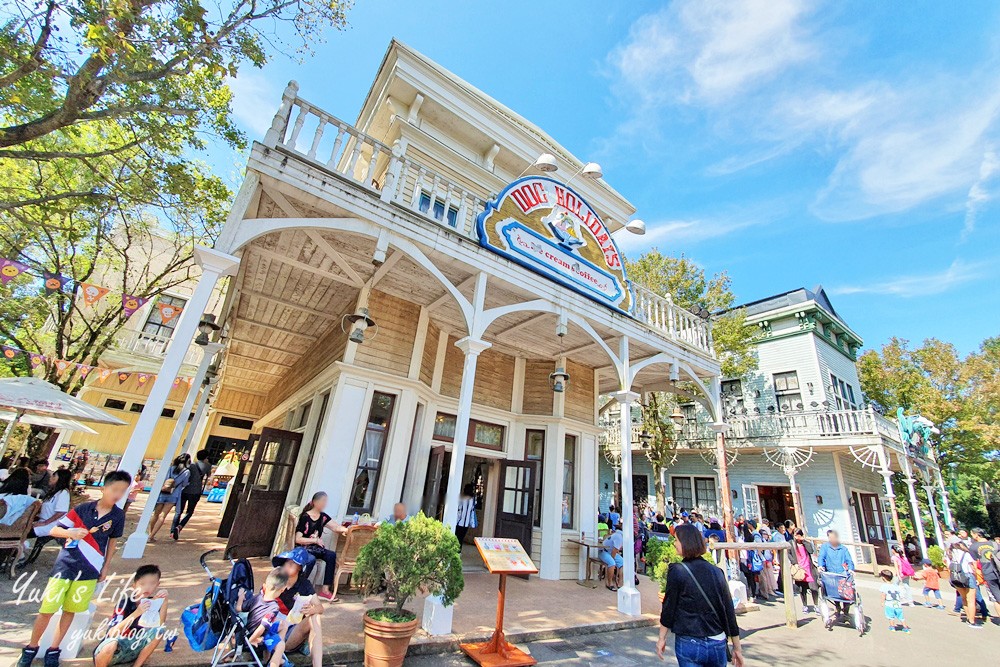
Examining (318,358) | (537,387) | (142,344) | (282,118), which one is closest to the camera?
(282,118)


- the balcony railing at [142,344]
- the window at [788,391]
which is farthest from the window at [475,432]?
the window at [788,391]

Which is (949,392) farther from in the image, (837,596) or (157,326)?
(157,326)

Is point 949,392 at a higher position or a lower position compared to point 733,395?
higher

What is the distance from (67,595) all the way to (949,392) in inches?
1145

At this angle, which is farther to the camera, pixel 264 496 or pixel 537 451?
pixel 537 451

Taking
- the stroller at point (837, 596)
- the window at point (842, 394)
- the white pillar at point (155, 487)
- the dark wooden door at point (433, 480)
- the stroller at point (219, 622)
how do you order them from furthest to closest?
the window at point (842, 394) < the dark wooden door at point (433, 480) < the stroller at point (837, 596) < the white pillar at point (155, 487) < the stroller at point (219, 622)

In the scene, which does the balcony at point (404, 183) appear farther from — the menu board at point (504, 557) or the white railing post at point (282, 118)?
the menu board at point (504, 557)

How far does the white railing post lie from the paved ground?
4978 mm

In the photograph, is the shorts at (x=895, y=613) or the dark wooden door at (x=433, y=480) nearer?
the shorts at (x=895, y=613)

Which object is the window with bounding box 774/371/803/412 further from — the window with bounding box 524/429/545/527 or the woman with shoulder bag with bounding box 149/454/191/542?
the woman with shoulder bag with bounding box 149/454/191/542

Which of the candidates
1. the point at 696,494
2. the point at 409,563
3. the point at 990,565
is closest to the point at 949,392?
the point at 696,494

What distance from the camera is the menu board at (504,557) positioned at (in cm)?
430

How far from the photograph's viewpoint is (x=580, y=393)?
10078 millimetres

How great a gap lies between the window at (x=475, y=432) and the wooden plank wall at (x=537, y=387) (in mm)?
892
